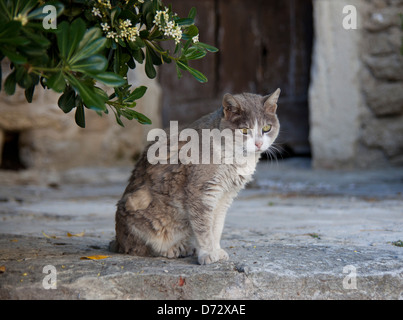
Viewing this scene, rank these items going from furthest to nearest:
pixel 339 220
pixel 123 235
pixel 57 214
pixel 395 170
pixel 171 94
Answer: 1. pixel 171 94
2. pixel 395 170
3. pixel 57 214
4. pixel 339 220
5. pixel 123 235

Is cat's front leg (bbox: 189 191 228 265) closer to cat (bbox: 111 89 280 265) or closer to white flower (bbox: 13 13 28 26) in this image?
cat (bbox: 111 89 280 265)

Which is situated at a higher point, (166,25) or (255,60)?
(255,60)

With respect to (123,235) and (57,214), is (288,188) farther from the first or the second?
(123,235)

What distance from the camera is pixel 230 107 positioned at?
2611mm

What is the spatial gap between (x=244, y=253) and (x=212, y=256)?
20 cm

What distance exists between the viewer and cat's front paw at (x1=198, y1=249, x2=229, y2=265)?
2.40 meters

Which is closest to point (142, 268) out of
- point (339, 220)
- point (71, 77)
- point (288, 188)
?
point (71, 77)

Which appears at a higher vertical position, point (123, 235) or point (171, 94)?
point (171, 94)

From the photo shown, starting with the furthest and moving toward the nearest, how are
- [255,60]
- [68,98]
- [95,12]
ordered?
[255,60], [68,98], [95,12]

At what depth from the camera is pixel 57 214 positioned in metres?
3.90

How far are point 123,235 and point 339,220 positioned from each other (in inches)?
60.0

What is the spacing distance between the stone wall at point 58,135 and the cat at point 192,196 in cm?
291
